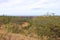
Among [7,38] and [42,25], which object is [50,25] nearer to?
[42,25]

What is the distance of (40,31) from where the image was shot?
19.7 metres

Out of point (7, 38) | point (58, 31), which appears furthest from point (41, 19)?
point (7, 38)

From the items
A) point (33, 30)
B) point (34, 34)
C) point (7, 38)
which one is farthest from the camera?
point (33, 30)

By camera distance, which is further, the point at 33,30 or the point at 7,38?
the point at 33,30

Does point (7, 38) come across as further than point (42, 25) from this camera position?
No

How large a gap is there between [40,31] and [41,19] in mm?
2073

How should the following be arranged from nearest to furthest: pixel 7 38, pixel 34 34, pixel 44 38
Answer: pixel 7 38 < pixel 44 38 < pixel 34 34

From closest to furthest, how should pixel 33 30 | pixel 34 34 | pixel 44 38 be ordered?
pixel 44 38 < pixel 34 34 < pixel 33 30

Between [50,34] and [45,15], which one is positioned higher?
[45,15]

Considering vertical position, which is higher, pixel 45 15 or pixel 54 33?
pixel 45 15

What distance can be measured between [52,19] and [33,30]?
201cm

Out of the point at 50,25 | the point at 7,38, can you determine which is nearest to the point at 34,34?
the point at 50,25

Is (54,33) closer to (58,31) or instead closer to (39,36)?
(58,31)

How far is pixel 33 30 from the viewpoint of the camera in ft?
68.2
